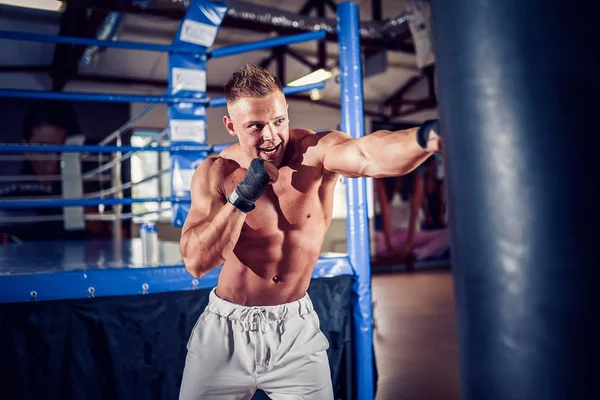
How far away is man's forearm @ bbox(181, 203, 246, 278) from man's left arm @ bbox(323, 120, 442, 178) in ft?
1.18

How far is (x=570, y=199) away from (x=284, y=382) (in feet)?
3.88

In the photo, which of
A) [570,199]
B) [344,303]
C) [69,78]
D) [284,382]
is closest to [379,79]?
[69,78]

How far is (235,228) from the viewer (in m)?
1.22

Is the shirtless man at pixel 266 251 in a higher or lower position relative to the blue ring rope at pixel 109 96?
lower

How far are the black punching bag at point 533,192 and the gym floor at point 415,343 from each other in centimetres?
237

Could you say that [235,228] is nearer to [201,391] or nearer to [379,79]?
[201,391]

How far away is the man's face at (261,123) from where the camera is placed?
135 centimetres

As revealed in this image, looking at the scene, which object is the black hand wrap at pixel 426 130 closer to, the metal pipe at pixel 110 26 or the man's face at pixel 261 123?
the man's face at pixel 261 123

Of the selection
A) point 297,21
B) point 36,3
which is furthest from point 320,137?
point 297,21

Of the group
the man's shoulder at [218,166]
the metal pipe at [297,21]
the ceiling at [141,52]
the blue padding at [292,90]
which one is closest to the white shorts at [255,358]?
the man's shoulder at [218,166]

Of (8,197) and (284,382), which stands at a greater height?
(8,197)

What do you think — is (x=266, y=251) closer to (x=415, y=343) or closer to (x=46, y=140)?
(x=415, y=343)

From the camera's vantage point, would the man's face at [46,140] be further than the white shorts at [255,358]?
Yes

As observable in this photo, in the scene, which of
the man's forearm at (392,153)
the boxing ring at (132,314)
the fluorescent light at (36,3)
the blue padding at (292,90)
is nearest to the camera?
the man's forearm at (392,153)
